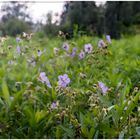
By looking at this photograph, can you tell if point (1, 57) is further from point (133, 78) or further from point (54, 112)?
point (54, 112)

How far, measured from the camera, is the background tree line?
15.5 ft

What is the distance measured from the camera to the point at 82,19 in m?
7.50

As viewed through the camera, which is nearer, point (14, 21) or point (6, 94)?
point (6, 94)

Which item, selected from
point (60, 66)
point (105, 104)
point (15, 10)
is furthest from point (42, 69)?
point (15, 10)

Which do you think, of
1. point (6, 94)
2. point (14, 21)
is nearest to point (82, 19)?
point (14, 21)

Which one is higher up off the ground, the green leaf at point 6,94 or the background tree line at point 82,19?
the background tree line at point 82,19

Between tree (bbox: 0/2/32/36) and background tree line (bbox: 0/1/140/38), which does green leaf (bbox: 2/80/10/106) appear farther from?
tree (bbox: 0/2/32/36)

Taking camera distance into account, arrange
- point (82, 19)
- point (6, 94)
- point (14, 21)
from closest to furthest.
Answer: point (6, 94), point (14, 21), point (82, 19)

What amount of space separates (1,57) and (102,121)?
1042mm

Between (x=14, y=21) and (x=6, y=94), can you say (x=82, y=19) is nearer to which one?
(x=14, y=21)

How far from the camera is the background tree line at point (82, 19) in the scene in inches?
186

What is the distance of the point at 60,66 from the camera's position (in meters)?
2.10

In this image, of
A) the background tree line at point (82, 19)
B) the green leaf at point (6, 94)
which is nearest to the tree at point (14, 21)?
the background tree line at point (82, 19)

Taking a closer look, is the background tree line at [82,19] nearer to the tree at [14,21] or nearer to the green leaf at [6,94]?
the tree at [14,21]
